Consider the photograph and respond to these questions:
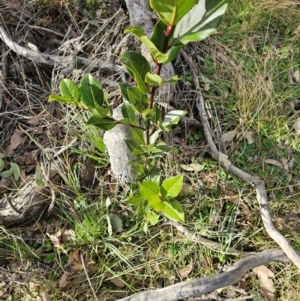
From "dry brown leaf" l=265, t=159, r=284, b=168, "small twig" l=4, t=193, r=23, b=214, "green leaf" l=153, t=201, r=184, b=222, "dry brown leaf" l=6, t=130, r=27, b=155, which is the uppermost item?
"dry brown leaf" l=6, t=130, r=27, b=155

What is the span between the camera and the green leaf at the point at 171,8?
788mm

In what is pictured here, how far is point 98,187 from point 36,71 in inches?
34.9

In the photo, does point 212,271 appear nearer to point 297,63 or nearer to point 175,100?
point 175,100

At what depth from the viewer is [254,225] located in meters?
2.08

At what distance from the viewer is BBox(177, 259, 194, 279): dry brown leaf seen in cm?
197

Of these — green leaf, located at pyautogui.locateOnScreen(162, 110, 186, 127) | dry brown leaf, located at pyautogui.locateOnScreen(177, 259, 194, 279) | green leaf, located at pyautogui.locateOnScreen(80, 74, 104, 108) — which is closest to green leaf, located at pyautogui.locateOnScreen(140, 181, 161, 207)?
green leaf, located at pyautogui.locateOnScreen(162, 110, 186, 127)

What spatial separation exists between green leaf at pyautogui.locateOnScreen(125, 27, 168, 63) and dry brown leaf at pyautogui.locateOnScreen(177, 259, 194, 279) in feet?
4.23

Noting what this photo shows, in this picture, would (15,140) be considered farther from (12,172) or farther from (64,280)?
(64,280)

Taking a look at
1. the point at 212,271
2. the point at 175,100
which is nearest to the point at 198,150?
the point at 175,100

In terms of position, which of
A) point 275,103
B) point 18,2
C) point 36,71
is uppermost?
point 18,2

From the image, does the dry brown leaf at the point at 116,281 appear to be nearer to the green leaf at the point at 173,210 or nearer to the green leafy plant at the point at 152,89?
the green leafy plant at the point at 152,89

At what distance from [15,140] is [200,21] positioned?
1.67m

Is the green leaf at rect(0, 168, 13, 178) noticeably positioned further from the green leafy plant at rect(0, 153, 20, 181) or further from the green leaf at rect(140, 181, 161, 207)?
the green leaf at rect(140, 181, 161, 207)

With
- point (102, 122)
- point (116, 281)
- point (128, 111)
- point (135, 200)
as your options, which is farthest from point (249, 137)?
point (102, 122)
